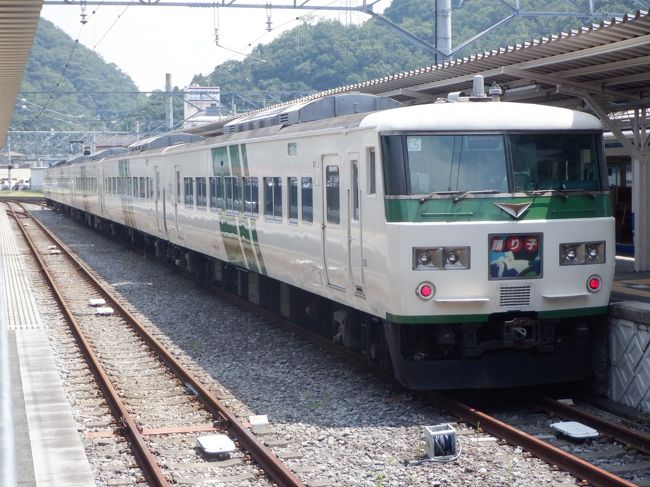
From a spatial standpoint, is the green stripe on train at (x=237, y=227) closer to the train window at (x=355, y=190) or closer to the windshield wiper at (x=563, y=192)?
the train window at (x=355, y=190)

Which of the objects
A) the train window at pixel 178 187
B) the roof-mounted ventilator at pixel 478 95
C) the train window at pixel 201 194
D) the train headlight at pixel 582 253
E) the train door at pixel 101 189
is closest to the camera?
the train headlight at pixel 582 253

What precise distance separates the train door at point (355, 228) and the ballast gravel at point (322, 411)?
42.4 inches

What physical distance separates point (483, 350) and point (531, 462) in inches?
67.7

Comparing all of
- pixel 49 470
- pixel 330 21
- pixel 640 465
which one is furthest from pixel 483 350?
pixel 330 21

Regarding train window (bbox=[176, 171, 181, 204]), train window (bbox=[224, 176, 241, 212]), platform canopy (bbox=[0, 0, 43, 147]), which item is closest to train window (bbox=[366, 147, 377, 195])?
platform canopy (bbox=[0, 0, 43, 147])

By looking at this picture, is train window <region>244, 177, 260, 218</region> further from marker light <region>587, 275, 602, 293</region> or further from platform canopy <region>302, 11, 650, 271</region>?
marker light <region>587, 275, 602, 293</region>

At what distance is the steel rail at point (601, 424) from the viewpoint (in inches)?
299

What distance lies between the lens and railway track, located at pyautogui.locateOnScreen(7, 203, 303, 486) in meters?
7.34

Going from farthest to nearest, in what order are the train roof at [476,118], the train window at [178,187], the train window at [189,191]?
the train window at [178,187] → the train window at [189,191] → the train roof at [476,118]

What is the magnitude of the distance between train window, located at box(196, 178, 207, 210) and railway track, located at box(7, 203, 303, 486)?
2055 millimetres

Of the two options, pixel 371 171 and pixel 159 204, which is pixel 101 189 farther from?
pixel 371 171

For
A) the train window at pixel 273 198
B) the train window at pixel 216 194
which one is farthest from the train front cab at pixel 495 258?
the train window at pixel 216 194

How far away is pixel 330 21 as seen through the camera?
5366cm

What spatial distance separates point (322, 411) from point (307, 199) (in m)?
2.80
